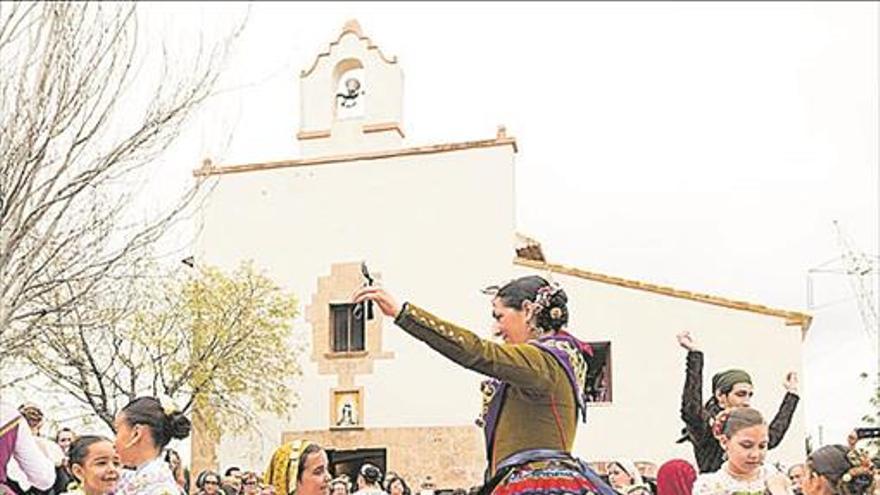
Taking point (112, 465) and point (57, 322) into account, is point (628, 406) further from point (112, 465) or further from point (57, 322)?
point (112, 465)

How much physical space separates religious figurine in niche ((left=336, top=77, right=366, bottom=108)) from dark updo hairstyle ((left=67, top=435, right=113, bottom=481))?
19.0 metres

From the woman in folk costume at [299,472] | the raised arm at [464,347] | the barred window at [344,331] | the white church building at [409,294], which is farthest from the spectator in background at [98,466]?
the barred window at [344,331]

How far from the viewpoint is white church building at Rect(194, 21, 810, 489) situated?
2147 cm

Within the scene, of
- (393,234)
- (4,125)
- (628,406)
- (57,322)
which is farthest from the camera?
(393,234)

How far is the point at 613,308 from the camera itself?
2186cm

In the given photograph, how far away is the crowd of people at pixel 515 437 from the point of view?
499 cm

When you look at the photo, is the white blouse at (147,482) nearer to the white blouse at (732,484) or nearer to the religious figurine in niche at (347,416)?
the white blouse at (732,484)

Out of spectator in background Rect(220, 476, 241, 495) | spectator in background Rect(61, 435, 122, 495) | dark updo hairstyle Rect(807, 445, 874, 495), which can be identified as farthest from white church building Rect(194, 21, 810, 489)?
dark updo hairstyle Rect(807, 445, 874, 495)

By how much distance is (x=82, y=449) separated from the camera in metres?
5.72

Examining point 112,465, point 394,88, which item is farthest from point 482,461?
point 112,465

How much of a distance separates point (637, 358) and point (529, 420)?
54.8 feet

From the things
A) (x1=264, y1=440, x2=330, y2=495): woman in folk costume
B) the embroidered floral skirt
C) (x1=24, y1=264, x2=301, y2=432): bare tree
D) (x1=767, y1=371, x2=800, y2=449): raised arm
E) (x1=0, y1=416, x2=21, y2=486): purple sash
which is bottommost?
the embroidered floral skirt

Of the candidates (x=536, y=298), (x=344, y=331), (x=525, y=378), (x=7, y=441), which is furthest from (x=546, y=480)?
(x=344, y=331)

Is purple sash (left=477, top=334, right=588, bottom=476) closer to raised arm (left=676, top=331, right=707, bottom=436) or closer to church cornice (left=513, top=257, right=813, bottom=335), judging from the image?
raised arm (left=676, top=331, right=707, bottom=436)
